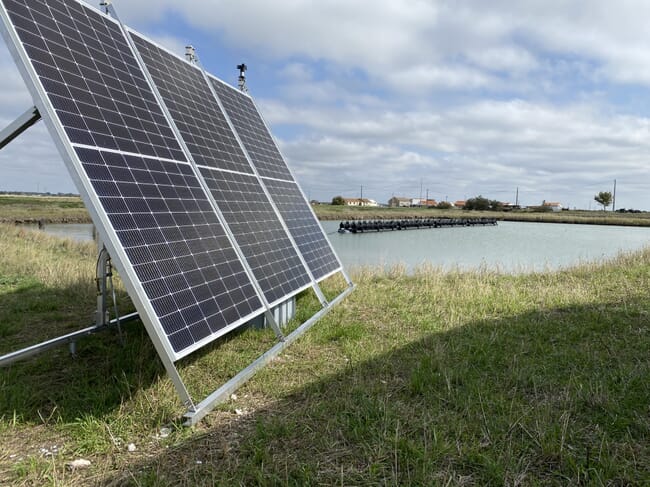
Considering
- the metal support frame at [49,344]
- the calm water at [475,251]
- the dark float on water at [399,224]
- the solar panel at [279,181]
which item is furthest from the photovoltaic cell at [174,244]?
the dark float on water at [399,224]

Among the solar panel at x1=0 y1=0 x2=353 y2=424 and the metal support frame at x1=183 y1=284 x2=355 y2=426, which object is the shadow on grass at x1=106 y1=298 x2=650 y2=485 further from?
the solar panel at x1=0 y1=0 x2=353 y2=424

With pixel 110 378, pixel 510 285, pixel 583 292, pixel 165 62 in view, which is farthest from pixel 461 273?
pixel 110 378

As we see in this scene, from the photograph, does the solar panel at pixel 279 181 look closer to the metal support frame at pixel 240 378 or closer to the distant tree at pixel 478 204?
the metal support frame at pixel 240 378

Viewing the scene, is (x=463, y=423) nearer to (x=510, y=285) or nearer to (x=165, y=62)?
(x=165, y=62)

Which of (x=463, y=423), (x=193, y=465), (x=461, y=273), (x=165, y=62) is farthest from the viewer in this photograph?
(x=461, y=273)

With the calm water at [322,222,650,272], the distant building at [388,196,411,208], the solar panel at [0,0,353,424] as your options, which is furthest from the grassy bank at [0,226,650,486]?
the distant building at [388,196,411,208]

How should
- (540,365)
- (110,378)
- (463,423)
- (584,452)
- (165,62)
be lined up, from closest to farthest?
(584,452) < (463,423) < (110,378) < (540,365) < (165,62)

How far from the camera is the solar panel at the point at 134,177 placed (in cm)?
382

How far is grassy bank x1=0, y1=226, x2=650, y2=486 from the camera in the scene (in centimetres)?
326

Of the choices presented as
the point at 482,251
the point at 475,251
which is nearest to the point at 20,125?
the point at 475,251

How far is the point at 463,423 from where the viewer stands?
12.7ft

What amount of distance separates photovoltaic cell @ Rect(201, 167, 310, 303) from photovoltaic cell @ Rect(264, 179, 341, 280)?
0.62 metres

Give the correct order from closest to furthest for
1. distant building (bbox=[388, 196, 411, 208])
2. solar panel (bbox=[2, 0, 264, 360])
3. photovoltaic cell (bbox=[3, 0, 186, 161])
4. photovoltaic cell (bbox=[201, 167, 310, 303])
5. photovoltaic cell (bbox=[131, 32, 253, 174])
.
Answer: solar panel (bbox=[2, 0, 264, 360]) → photovoltaic cell (bbox=[3, 0, 186, 161]) → photovoltaic cell (bbox=[201, 167, 310, 303]) → photovoltaic cell (bbox=[131, 32, 253, 174]) → distant building (bbox=[388, 196, 411, 208])

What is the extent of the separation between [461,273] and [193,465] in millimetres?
11277
